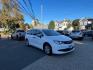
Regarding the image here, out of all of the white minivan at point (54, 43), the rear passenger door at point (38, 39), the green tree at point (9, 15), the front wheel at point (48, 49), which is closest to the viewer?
the white minivan at point (54, 43)

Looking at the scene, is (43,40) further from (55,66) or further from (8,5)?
(8,5)

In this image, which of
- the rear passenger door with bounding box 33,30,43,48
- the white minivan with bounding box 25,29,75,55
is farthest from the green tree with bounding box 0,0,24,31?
the white minivan with bounding box 25,29,75,55

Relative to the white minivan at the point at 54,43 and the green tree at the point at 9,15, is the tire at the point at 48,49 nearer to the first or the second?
the white minivan at the point at 54,43

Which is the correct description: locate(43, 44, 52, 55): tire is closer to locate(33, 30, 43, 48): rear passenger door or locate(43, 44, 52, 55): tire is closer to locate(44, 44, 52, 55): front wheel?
locate(44, 44, 52, 55): front wheel

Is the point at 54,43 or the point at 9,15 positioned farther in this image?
the point at 9,15

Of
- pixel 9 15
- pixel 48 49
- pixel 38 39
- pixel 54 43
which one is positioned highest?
pixel 9 15

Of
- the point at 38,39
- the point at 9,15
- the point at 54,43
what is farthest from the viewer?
the point at 9,15

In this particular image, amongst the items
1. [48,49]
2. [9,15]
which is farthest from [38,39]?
[9,15]

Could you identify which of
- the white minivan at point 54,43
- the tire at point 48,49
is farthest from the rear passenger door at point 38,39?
the tire at point 48,49

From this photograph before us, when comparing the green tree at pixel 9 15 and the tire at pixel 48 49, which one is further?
the green tree at pixel 9 15

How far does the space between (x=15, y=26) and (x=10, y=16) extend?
5.40m

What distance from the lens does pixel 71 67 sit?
261 inches

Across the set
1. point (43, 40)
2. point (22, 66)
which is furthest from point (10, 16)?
point (22, 66)

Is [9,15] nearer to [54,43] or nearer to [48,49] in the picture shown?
[48,49]
